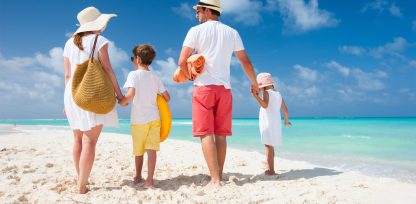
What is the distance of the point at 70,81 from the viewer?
3.55m

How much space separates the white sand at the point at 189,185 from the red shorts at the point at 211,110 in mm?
629

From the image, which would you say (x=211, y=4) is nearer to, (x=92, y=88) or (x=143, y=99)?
(x=143, y=99)

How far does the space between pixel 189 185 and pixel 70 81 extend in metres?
1.77

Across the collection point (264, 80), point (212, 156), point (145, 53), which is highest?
point (145, 53)

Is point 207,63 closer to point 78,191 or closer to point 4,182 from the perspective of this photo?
point 78,191

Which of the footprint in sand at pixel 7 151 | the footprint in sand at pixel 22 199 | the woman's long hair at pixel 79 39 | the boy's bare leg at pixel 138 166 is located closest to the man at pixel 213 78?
the boy's bare leg at pixel 138 166

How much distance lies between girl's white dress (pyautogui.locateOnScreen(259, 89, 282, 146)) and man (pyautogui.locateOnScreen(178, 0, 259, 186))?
0.96 meters

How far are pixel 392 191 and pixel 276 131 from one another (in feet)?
5.54

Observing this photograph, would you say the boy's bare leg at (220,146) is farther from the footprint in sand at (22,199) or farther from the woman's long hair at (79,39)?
the footprint in sand at (22,199)

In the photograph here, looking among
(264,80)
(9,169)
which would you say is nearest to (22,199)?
(9,169)

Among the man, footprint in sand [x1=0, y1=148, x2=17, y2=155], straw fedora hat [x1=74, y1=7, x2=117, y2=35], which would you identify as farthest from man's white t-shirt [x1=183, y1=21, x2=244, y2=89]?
footprint in sand [x1=0, y1=148, x2=17, y2=155]

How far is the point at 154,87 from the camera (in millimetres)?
4117

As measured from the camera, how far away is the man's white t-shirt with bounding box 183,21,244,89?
3924mm

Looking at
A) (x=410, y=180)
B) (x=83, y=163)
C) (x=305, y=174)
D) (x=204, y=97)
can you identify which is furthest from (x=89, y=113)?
(x=410, y=180)
